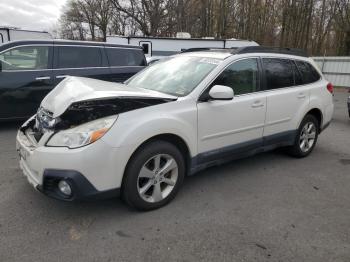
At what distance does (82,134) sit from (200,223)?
1.41 meters

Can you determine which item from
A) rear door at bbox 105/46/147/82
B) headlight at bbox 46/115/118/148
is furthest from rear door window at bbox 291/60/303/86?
rear door at bbox 105/46/147/82

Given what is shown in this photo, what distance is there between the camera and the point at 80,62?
696cm

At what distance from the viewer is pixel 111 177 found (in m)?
2.94

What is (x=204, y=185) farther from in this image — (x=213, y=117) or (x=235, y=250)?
(x=235, y=250)

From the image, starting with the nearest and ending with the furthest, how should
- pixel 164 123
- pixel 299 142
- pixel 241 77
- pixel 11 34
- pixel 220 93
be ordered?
pixel 164 123, pixel 220 93, pixel 241 77, pixel 299 142, pixel 11 34

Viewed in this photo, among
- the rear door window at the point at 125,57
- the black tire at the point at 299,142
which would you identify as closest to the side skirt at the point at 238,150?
the black tire at the point at 299,142

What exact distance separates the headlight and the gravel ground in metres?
0.81

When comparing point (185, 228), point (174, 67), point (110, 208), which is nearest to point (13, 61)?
point (174, 67)

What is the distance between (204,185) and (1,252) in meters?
2.29

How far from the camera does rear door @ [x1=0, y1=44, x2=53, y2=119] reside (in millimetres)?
6078

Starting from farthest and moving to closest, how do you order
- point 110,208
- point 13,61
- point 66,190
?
point 13,61 → point 110,208 → point 66,190

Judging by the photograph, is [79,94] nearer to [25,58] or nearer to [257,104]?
[257,104]

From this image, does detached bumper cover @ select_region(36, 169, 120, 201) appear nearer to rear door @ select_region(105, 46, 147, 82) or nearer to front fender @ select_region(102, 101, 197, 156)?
front fender @ select_region(102, 101, 197, 156)

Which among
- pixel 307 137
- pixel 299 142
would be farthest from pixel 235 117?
pixel 307 137
